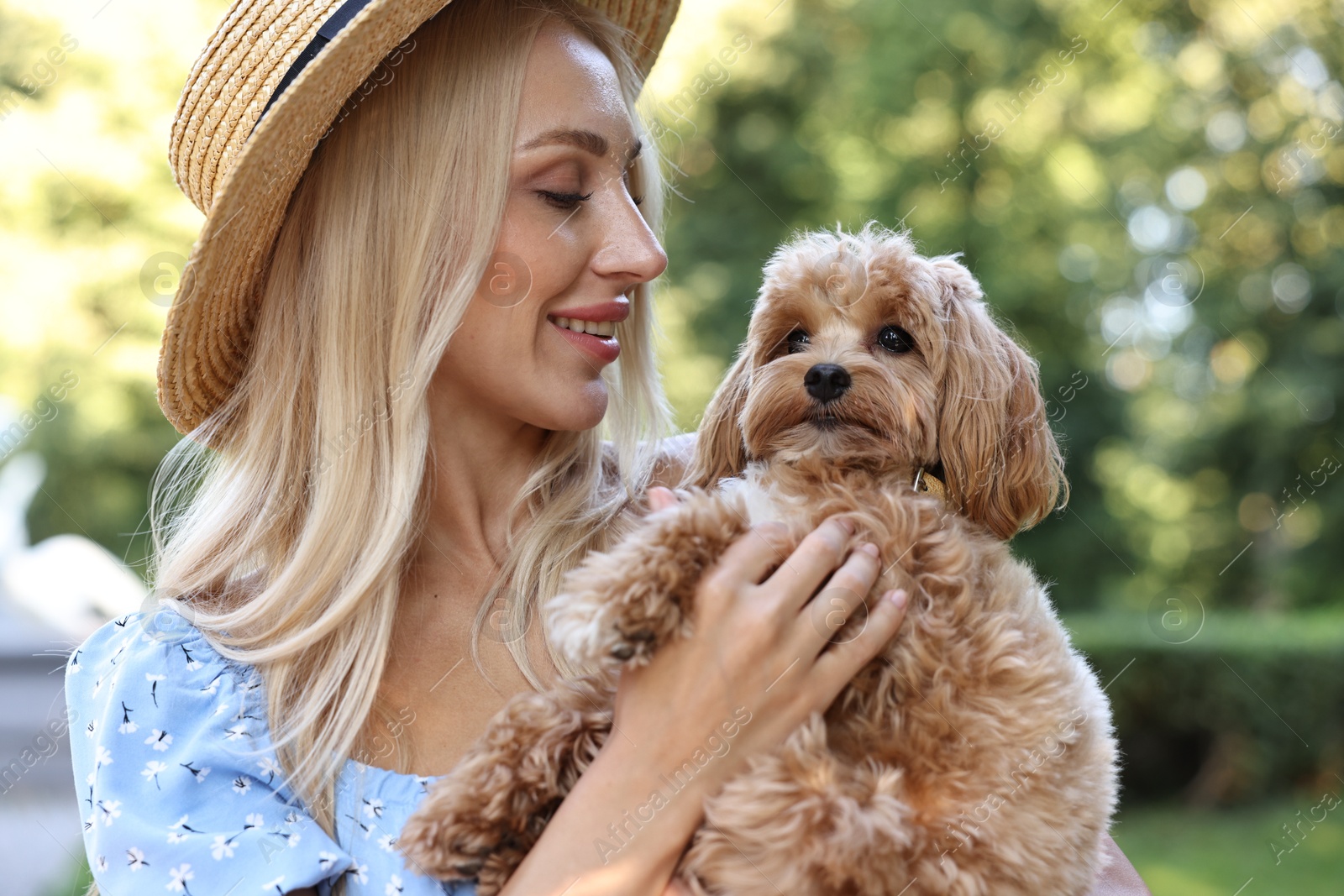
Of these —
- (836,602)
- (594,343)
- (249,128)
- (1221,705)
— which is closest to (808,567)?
(836,602)

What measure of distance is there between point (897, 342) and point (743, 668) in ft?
3.32

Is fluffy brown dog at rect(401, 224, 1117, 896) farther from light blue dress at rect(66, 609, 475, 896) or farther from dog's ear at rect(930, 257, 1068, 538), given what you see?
light blue dress at rect(66, 609, 475, 896)

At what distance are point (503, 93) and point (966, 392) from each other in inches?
51.0

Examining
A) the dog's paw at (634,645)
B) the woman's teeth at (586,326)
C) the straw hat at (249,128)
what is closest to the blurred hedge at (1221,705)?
the woman's teeth at (586,326)

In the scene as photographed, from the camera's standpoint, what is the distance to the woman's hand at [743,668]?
2.02 m

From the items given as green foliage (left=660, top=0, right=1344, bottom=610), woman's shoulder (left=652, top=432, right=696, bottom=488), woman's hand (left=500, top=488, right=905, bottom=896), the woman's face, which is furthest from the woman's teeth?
green foliage (left=660, top=0, right=1344, bottom=610)

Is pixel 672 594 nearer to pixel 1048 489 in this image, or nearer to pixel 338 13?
pixel 1048 489

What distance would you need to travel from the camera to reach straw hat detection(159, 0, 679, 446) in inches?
93.6

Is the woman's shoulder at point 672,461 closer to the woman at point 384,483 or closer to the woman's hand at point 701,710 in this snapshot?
the woman at point 384,483

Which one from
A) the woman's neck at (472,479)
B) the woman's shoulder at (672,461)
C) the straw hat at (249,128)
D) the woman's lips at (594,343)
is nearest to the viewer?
the straw hat at (249,128)

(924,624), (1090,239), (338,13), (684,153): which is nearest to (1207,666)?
(1090,239)

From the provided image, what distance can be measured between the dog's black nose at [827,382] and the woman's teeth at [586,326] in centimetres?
54

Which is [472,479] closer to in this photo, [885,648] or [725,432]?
[725,432]

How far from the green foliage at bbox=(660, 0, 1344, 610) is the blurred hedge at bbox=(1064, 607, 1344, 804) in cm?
215
